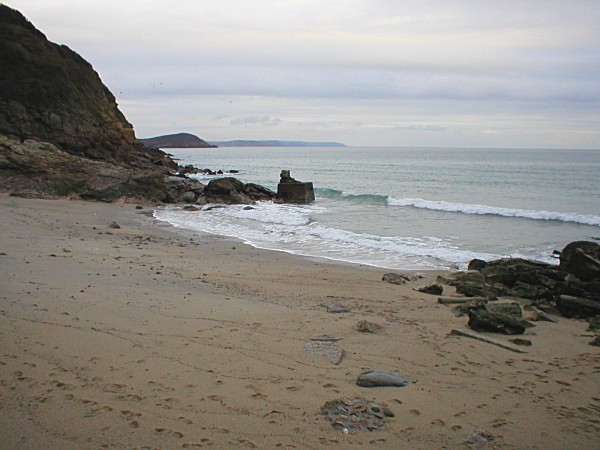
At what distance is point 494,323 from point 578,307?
200 centimetres

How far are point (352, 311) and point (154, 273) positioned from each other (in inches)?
132

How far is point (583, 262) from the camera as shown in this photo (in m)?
8.42

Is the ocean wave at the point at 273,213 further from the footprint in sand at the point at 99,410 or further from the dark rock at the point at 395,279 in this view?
the footprint in sand at the point at 99,410

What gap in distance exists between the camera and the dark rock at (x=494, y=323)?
6098 millimetres

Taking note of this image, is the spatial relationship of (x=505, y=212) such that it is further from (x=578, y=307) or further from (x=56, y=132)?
(x=56, y=132)

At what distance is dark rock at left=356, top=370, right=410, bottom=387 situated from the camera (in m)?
4.29

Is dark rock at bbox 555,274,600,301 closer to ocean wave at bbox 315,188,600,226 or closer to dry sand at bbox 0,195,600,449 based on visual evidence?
dry sand at bbox 0,195,600,449

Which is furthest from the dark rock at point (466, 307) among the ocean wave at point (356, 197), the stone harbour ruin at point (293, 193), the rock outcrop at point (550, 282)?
the ocean wave at point (356, 197)

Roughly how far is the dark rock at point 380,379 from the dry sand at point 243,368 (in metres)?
0.09

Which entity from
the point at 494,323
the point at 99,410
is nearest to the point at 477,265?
the point at 494,323

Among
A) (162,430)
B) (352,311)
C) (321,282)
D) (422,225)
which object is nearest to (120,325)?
(162,430)

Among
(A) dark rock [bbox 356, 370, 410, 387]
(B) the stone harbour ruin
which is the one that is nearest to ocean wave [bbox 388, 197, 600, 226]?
(B) the stone harbour ruin

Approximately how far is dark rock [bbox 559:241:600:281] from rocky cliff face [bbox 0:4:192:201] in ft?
58.0

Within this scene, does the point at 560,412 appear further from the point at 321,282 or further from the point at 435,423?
the point at 321,282
